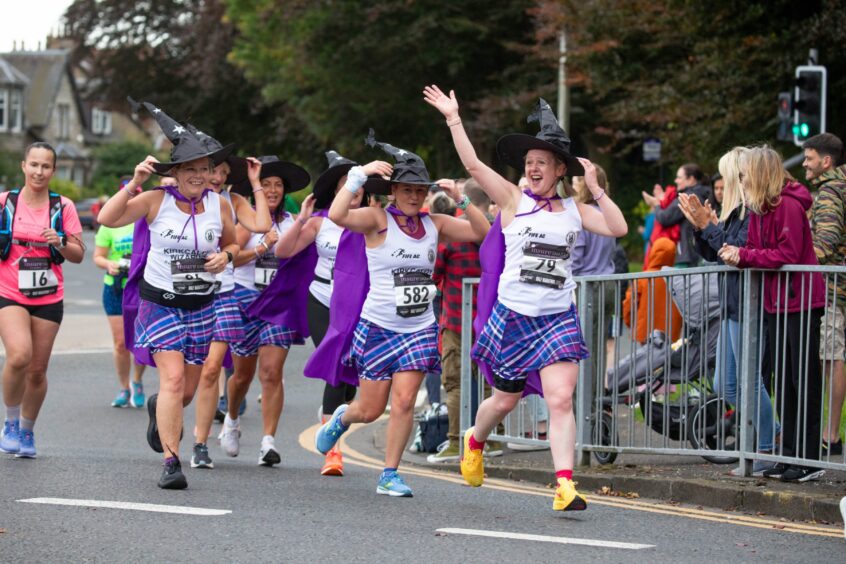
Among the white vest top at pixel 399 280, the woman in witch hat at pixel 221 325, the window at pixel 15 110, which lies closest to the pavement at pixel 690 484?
the white vest top at pixel 399 280

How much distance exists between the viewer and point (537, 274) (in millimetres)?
7797

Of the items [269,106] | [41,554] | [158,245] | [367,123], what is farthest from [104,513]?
[269,106]

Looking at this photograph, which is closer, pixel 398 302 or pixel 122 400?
pixel 398 302

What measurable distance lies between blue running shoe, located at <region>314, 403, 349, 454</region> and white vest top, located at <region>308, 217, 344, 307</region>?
3.21 ft

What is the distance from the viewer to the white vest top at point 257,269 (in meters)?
10.2

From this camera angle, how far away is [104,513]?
7.59 metres

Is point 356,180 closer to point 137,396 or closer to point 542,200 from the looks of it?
point 542,200

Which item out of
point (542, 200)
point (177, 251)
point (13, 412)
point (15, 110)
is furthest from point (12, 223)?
point (15, 110)

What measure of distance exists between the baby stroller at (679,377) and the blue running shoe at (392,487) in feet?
4.89

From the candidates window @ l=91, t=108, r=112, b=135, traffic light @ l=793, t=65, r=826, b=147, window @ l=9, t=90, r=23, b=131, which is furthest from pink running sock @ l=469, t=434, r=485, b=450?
window @ l=91, t=108, r=112, b=135

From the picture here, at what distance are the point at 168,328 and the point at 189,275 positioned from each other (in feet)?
1.06

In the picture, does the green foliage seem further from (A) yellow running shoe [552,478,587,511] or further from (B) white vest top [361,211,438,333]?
(A) yellow running shoe [552,478,587,511]

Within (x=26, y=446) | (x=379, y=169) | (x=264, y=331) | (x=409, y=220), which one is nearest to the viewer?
(x=379, y=169)

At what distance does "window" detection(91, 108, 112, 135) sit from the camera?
104938 millimetres
